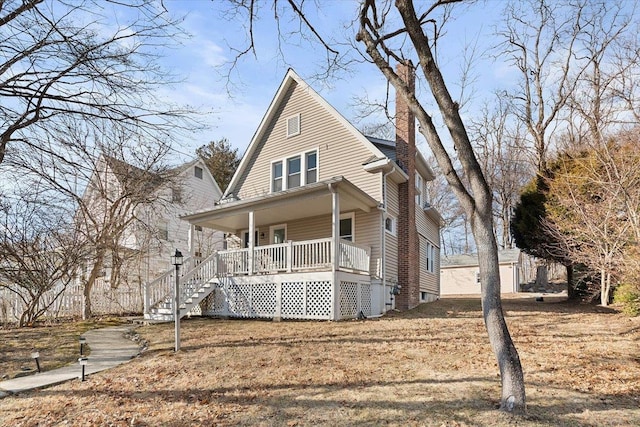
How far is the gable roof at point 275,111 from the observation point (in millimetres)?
14675

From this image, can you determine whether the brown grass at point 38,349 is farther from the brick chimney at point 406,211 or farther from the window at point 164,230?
the window at point 164,230

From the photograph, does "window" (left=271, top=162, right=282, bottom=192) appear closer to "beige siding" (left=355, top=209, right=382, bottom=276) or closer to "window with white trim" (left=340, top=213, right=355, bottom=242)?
→ "window with white trim" (left=340, top=213, right=355, bottom=242)

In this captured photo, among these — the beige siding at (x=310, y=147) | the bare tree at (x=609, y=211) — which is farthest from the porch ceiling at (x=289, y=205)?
the bare tree at (x=609, y=211)

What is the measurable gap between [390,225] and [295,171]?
4.38 meters

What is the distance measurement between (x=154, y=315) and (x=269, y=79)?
8050 mm

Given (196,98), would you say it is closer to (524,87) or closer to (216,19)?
(216,19)

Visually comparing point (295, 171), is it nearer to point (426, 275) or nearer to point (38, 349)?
point (426, 275)

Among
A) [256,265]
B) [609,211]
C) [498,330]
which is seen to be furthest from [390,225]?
[498,330]

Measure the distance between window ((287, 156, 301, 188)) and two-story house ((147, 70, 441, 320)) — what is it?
0.04 meters

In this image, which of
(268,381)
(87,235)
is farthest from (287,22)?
(87,235)

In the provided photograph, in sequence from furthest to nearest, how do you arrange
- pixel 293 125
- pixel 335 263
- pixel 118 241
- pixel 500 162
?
pixel 500 162 → pixel 118 241 → pixel 293 125 → pixel 335 263

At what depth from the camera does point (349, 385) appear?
5453 mm

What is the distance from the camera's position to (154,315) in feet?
41.0

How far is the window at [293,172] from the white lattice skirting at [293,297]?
4479 mm
